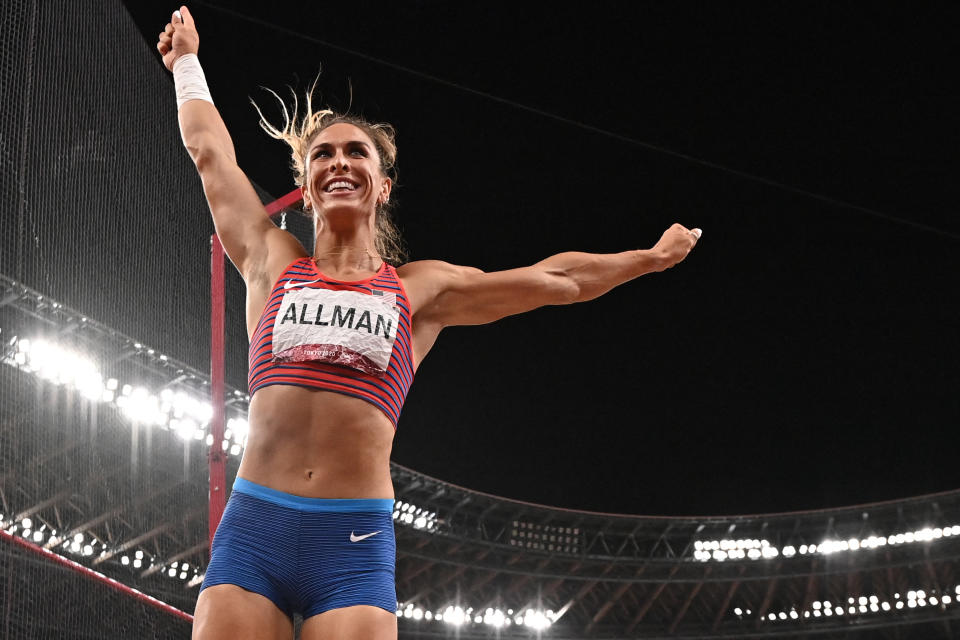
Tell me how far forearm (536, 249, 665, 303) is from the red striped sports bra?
2.14 feet

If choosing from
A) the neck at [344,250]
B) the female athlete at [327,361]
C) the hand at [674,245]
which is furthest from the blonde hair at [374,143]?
the hand at [674,245]

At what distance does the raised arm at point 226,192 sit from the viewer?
3107 mm

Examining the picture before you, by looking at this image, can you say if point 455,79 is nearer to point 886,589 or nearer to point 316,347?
point 316,347

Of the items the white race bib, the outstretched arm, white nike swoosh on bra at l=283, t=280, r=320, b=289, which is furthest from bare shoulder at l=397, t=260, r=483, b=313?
white nike swoosh on bra at l=283, t=280, r=320, b=289

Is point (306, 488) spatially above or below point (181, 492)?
below

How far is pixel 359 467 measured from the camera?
2727 millimetres

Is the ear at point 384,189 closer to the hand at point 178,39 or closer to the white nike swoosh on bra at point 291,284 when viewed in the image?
the white nike swoosh on bra at point 291,284

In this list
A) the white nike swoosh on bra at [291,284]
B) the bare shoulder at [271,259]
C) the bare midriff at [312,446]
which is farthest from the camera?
the bare shoulder at [271,259]

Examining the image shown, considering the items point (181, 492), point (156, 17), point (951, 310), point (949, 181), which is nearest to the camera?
point (181, 492)

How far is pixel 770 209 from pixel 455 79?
709 centimetres

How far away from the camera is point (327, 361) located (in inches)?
108

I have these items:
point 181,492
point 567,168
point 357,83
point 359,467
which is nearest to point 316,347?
point 359,467

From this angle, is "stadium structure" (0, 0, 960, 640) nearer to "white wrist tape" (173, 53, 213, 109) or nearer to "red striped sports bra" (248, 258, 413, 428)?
"red striped sports bra" (248, 258, 413, 428)

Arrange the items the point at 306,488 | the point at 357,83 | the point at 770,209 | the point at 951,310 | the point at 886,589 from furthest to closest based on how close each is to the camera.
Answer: the point at 886,589 → the point at 951,310 → the point at 770,209 → the point at 357,83 → the point at 306,488
